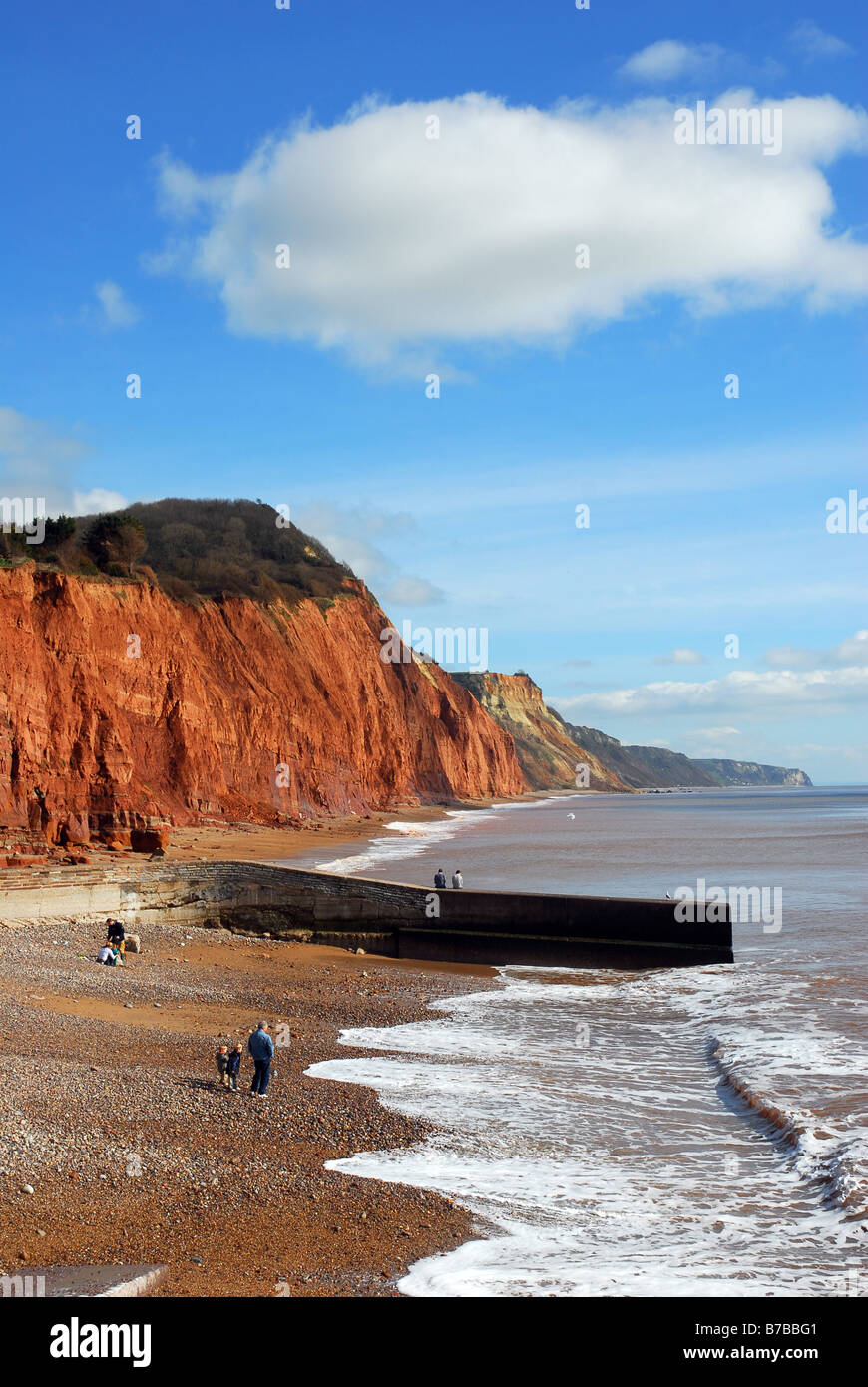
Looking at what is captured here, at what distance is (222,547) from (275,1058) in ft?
237

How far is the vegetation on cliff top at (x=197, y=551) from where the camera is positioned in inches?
1911

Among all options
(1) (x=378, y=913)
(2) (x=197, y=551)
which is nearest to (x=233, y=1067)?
(1) (x=378, y=913)

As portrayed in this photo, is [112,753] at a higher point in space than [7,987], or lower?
higher

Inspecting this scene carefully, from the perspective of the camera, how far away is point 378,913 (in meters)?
23.5

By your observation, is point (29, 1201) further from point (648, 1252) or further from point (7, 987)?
point (7, 987)

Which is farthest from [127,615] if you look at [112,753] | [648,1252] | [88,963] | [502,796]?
[502,796]

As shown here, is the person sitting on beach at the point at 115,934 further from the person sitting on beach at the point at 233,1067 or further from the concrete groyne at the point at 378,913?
the person sitting on beach at the point at 233,1067

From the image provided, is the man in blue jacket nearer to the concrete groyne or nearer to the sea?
the sea

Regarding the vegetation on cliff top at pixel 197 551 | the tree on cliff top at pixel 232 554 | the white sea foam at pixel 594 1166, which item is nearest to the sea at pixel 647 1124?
the white sea foam at pixel 594 1166

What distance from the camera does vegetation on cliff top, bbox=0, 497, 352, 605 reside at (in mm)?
48531

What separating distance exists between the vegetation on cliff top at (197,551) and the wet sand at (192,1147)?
30172mm

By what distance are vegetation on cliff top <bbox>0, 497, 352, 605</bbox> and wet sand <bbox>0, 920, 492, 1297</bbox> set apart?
30.2 metres

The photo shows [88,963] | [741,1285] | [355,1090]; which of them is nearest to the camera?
[741,1285]
